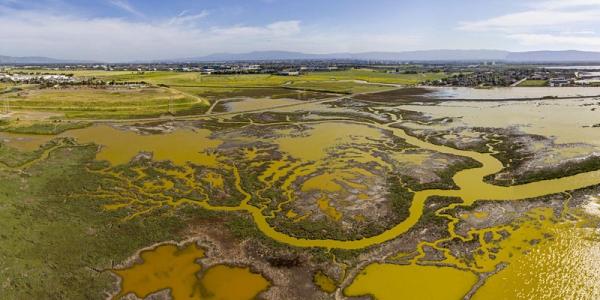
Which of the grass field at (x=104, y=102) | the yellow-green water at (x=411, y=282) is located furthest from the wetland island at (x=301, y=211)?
the grass field at (x=104, y=102)

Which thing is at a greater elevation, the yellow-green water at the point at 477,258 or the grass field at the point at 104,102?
the grass field at the point at 104,102

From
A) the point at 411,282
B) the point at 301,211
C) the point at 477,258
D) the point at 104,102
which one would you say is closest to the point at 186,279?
the point at 301,211

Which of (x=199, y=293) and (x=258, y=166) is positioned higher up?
(x=258, y=166)

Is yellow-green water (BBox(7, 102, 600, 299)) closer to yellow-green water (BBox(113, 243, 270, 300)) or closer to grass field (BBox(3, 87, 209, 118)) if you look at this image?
yellow-green water (BBox(113, 243, 270, 300))

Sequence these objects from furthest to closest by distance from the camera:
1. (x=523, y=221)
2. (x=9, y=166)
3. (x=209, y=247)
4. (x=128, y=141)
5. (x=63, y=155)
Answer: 1. (x=128, y=141)
2. (x=63, y=155)
3. (x=9, y=166)
4. (x=523, y=221)
5. (x=209, y=247)

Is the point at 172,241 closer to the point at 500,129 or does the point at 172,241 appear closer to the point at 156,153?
the point at 156,153

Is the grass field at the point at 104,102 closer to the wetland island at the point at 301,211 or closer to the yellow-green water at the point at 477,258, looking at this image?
the wetland island at the point at 301,211

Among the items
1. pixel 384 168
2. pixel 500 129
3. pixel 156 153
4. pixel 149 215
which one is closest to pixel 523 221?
pixel 384 168

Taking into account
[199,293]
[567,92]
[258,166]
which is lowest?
[199,293]

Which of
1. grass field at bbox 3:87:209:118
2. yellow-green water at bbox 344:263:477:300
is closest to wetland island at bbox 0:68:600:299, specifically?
yellow-green water at bbox 344:263:477:300

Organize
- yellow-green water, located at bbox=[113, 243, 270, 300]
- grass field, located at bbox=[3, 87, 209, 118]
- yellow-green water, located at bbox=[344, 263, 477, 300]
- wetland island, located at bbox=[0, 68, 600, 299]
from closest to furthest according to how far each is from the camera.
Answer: yellow-green water, located at bbox=[344, 263, 477, 300]
yellow-green water, located at bbox=[113, 243, 270, 300]
wetland island, located at bbox=[0, 68, 600, 299]
grass field, located at bbox=[3, 87, 209, 118]

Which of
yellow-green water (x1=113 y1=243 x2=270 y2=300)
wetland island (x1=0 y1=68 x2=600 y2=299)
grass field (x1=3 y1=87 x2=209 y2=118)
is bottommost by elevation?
yellow-green water (x1=113 y1=243 x2=270 y2=300)
